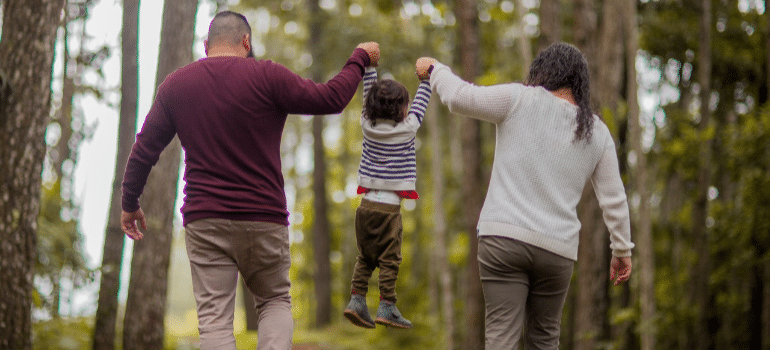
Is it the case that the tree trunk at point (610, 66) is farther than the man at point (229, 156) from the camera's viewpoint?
Yes

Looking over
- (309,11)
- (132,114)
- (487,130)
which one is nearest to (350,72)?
(132,114)

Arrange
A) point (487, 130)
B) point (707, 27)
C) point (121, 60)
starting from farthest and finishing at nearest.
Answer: point (487, 130), point (707, 27), point (121, 60)

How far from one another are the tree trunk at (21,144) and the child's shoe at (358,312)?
10.5ft

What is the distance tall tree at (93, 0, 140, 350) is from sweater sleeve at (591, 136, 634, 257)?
16.9ft

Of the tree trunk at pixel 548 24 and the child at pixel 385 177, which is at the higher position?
the tree trunk at pixel 548 24

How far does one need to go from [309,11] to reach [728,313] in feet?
38.3

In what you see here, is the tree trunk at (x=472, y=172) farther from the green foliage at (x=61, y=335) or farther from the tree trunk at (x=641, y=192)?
the green foliage at (x=61, y=335)

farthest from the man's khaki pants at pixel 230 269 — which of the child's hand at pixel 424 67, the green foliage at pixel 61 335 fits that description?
the green foliage at pixel 61 335

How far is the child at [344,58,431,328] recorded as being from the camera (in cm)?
402

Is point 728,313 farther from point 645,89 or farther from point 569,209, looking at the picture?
point 569,209

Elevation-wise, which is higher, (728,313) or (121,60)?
(121,60)

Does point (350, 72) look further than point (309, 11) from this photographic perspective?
No

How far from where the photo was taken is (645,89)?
18.8 metres

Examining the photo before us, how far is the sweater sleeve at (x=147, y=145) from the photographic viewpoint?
3580 millimetres
